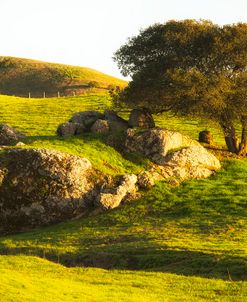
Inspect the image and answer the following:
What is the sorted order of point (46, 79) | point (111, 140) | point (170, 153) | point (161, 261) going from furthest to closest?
1. point (46, 79)
2. point (111, 140)
3. point (170, 153)
4. point (161, 261)

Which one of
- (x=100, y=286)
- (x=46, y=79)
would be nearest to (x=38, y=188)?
(x=100, y=286)

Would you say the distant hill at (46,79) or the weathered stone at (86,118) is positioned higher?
the distant hill at (46,79)

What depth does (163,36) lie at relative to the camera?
184ft

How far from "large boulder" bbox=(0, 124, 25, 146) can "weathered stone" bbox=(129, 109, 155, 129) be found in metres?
12.0

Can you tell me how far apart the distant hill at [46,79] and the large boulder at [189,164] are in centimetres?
8673

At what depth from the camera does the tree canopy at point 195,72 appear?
53.3 metres

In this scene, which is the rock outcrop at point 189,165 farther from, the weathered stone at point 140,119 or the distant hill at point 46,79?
the distant hill at point 46,79

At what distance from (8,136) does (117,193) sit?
1435cm

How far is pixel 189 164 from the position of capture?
170 feet

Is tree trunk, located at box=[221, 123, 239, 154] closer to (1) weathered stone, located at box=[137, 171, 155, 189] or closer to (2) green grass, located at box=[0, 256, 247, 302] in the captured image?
(1) weathered stone, located at box=[137, 171, 155, 189]

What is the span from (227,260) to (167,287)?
566cm

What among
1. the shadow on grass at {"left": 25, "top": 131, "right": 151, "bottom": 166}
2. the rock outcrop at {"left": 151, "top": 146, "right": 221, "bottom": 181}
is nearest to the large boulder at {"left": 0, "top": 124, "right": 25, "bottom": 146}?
the shadow on grass at {"left": 25, "top": 131, "right": 151, "bottom": 166}

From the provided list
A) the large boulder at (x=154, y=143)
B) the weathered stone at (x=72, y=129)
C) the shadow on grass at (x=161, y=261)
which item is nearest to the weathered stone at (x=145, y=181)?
the large boulder at (x=154, y=143)

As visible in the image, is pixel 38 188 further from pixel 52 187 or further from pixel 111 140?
pixel 111 140
